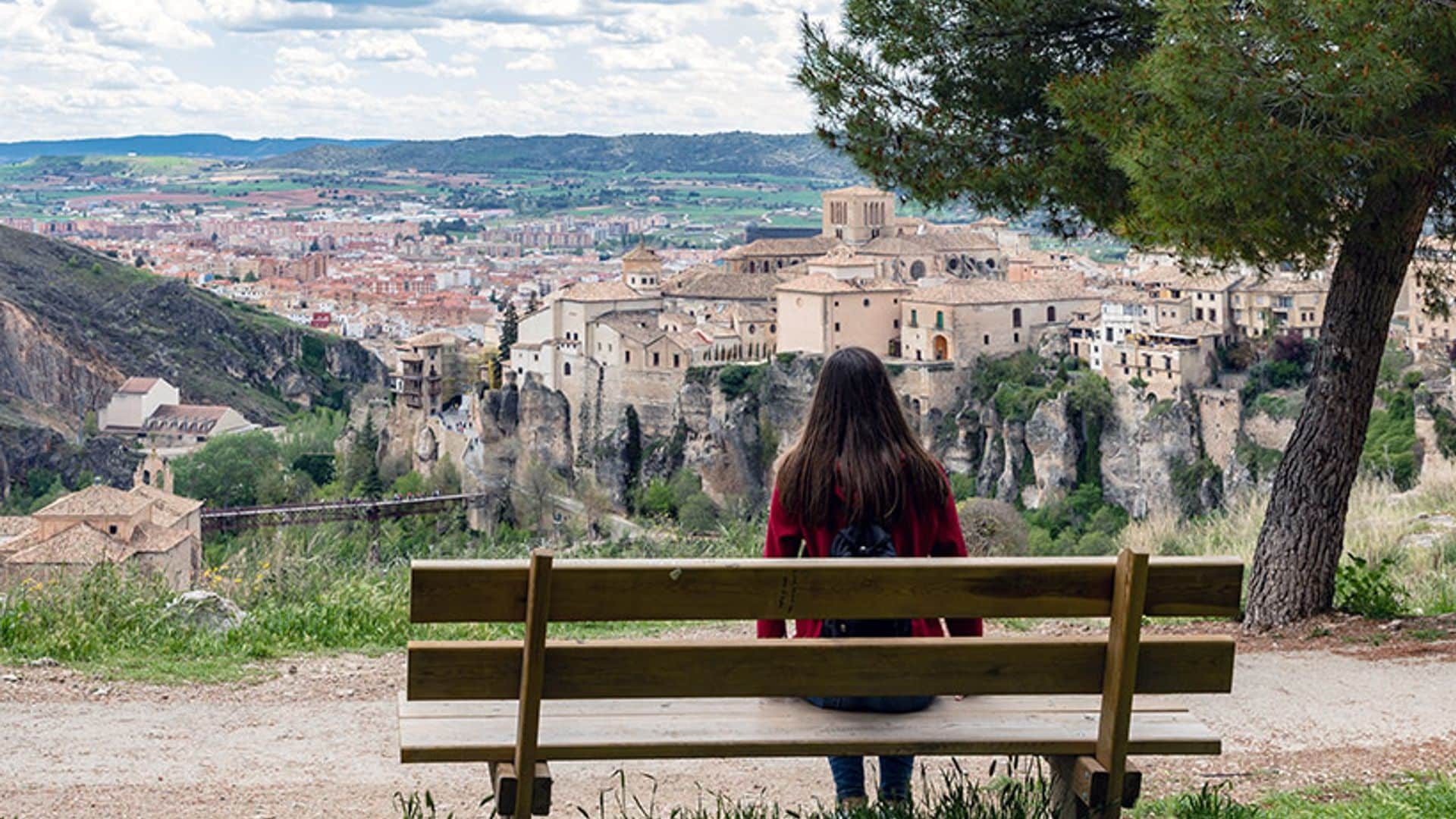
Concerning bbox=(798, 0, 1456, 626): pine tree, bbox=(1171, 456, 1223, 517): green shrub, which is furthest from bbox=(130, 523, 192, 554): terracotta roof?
bbox=(1171, 456, 1223, 517): green shrub

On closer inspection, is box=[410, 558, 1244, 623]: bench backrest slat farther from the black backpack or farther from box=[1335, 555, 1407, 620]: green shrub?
box=[1335, 555, 1407, 620]: green shrub

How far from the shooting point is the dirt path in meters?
3.36

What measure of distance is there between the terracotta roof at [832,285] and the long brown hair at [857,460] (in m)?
41.4

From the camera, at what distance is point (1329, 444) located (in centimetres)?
527

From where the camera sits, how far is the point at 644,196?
152 meters

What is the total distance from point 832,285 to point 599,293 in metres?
7.39

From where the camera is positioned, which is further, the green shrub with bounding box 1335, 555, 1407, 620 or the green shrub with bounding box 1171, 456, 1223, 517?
the green shrub with bounding box 1171, 456, 1223, 517

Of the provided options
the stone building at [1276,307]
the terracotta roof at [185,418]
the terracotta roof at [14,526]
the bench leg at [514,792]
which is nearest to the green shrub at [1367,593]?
the bench leg at [514,792]

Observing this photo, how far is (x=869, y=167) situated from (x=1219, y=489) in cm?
3018

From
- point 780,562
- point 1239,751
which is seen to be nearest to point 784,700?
point 780,562

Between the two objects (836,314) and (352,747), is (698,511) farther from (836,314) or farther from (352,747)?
(352,747)

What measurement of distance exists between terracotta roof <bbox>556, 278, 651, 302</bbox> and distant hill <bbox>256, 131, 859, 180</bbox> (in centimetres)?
9976

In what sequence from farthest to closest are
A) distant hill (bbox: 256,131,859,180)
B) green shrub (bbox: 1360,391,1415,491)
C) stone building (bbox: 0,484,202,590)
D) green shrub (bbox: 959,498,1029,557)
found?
distant hill (bbox: 256,131,859,180) → green shrub (bbox: 1360,391,1415,491) → stone building (bbox: 0,484,202,590) → green shrub (bbox: 959,498,1029,557)

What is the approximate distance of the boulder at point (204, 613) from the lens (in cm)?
492
